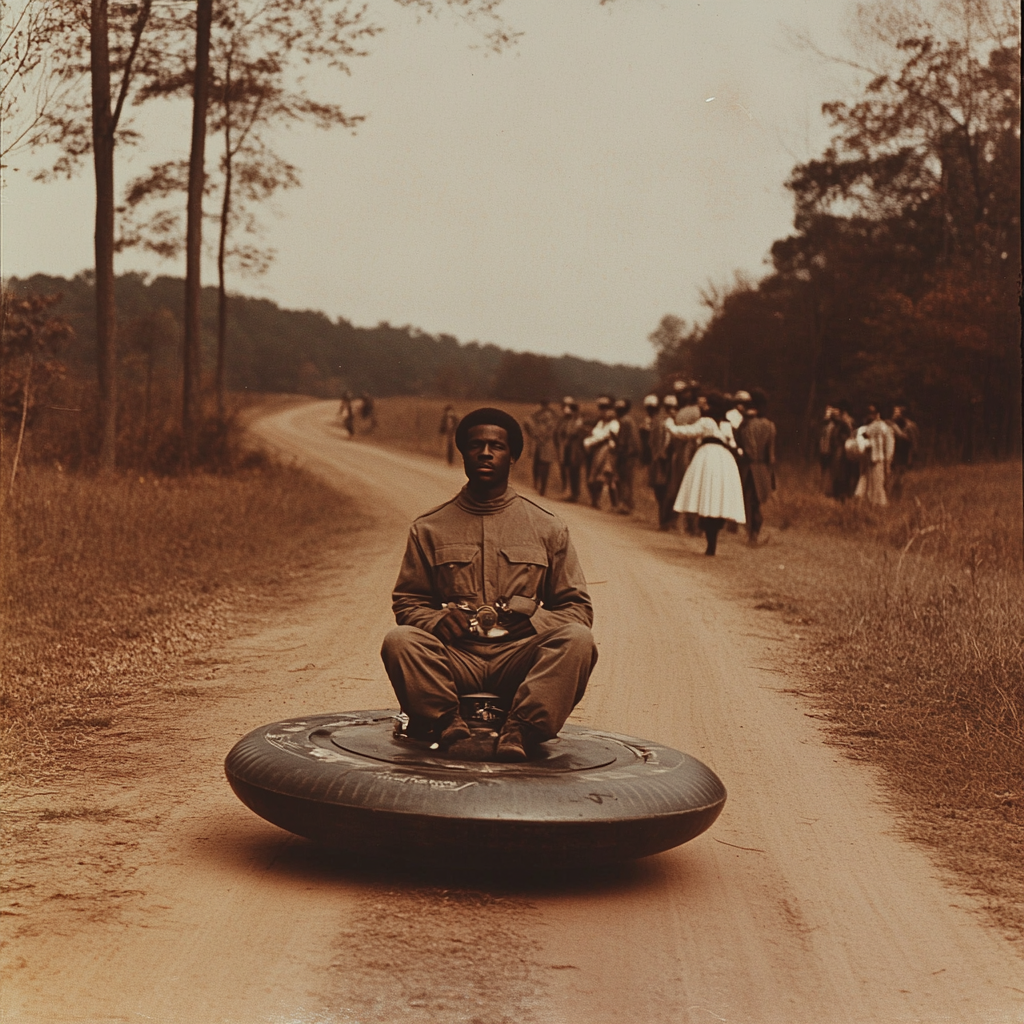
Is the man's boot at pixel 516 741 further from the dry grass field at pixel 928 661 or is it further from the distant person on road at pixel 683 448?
the distant person on road at pixel 683 448

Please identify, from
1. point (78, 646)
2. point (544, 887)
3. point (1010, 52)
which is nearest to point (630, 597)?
point (78, 646)

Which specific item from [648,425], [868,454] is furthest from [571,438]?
[868,454]

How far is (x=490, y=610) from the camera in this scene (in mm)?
5668

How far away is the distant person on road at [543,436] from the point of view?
83.5 feet

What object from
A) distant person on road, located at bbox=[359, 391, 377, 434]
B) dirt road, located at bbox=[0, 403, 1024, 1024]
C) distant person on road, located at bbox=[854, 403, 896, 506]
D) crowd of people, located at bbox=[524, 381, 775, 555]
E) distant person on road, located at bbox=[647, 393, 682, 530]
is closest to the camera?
dirt road, located at bbox=[0, 403, 1024, 1024]

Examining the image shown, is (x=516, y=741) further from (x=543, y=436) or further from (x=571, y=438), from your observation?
(x=543, y=436)

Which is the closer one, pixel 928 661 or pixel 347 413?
pixel 928 661

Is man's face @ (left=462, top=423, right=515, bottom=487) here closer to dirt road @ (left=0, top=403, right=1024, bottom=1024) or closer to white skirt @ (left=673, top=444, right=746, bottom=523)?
dirt road @ (left=0, top=403, right=1024, bottom=1024)

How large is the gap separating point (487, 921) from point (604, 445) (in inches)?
739

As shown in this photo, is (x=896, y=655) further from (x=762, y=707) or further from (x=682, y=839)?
(x=682, y=839)

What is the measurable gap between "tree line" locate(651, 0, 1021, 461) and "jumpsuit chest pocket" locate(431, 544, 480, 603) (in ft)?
87.6

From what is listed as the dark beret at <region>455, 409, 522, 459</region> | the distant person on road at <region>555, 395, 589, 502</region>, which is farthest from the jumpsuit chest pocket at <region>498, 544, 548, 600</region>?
the distant person on road at <region>555, 395, 589, 502</region>

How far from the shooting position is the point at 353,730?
19.4 feet

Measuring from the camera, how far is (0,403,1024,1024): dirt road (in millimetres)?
3984
